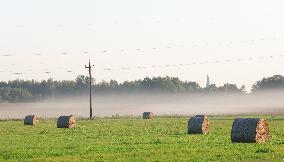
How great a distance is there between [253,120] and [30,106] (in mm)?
138848

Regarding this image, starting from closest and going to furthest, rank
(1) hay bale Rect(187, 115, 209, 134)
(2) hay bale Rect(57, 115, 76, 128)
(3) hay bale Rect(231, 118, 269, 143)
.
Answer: (3) hay bale Rect(231, 118, 269, 143) → (1) hay bale Rect(187, 115, 209, 134) → (2) hay bale Rect(57, 115, 76, 128)

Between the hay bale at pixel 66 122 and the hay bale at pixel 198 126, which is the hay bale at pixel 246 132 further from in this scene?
the hay bale at pixel 66 122

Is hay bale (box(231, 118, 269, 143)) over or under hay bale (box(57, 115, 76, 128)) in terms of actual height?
under

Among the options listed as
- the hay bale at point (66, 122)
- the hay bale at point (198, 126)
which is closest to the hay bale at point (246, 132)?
the hay bale at point (198, 126)

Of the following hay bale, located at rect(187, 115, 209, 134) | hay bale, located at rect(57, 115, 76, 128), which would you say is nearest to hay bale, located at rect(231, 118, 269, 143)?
hay bale, located at rect(187, 115, 209, 134)

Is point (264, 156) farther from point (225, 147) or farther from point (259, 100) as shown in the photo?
point (259, 100)

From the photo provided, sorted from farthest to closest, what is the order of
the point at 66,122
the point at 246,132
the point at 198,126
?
the point at 66,122, the point at 198,126, the point at 246,132

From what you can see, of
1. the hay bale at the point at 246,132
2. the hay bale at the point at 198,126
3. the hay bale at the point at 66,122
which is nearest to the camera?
the hay bale at the point at 246,132

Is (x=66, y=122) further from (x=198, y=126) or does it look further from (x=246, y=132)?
(x=246, y=132)

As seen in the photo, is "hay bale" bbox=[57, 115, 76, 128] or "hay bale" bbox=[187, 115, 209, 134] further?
"hay bale" bbox=[57, 115, 76, 128]

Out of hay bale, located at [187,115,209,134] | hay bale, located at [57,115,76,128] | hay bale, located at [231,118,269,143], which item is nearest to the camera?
hay bale, located at [231,118,269,143]

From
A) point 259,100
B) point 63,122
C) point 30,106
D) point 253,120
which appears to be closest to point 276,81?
point 259,100

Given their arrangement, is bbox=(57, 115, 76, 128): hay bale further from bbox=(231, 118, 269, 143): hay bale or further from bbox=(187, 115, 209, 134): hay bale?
bbox=(231, 118, 269, 143): hay bale

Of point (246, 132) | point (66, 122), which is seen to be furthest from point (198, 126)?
point (66, 122)
